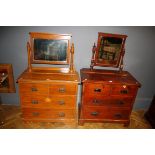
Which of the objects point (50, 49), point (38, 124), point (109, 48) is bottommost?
point (38, 124)

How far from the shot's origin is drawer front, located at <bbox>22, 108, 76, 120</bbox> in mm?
3189

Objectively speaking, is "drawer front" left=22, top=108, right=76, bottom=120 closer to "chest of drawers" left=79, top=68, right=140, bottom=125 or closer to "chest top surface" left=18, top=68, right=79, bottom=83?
"chest of drawers" left=79, top=68, right=140, bottom=125

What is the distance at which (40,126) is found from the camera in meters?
3.30

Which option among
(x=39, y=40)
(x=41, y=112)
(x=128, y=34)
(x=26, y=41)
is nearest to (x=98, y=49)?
(x=128, y=34)

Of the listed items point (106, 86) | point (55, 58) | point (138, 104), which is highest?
point (55, 58)

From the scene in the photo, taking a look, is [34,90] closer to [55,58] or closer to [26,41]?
[55,58]

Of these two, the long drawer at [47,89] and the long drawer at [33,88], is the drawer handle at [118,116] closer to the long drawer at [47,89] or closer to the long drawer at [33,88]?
the long drawer at [47,89]

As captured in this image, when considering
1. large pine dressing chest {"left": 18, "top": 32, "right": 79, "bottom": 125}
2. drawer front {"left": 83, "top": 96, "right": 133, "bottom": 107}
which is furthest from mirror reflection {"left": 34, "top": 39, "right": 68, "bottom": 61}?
drawer front {"left": 83, "top": 96, "right": 133, "bottom": 107}

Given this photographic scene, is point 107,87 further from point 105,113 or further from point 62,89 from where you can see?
point 62,89

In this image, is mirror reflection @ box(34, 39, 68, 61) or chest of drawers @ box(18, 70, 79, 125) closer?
chest of drawers @ box(18, 70, 79, 125)

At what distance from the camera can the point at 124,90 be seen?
10.0 ft

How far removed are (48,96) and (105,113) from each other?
1.37 meters

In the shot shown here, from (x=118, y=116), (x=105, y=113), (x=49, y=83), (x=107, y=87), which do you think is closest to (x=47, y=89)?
(x=49, y=83)
